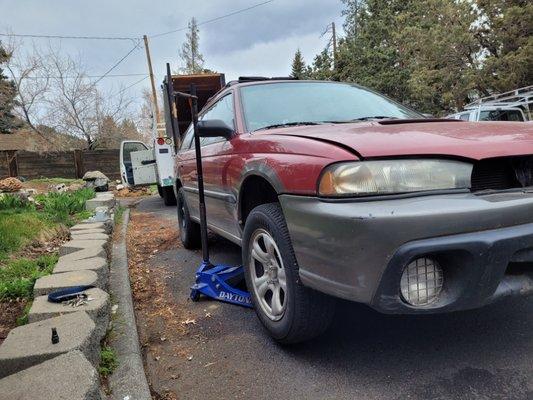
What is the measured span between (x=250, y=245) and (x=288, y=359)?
2.49ft

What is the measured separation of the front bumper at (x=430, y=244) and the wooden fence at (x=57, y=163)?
22172mm

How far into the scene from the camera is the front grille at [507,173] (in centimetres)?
223

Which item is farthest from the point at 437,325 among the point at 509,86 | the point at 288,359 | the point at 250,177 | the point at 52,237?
the point at 509,86

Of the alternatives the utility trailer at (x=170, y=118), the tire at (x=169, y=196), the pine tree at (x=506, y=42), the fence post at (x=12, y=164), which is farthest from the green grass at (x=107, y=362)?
the fence post at (x=12, y=164)

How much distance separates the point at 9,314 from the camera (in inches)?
129

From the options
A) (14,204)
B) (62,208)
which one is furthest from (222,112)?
(14,204)

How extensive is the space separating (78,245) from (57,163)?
19908 millimetres

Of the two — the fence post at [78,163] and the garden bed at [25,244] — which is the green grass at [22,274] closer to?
the garden bed at [25,244]

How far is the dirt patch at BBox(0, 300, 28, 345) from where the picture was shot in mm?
3025

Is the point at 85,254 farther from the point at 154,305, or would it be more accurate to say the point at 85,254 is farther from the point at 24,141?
the point at 24,141

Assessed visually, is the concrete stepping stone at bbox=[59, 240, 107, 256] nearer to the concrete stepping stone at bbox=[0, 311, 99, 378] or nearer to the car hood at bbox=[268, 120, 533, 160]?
the concrete stepping stone at bbox=[0, 311, 99, 378]

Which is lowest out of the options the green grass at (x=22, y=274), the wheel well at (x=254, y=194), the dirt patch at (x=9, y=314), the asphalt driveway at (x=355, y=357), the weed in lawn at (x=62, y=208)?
the asphalt driveway at (x=355, y=357)

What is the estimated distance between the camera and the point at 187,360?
2.69 metres

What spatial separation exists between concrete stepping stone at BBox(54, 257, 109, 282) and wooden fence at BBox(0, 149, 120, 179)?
65.4ft
